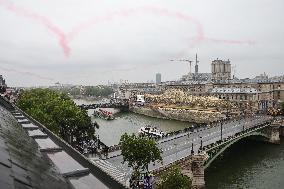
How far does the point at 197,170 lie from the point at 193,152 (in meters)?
2.21

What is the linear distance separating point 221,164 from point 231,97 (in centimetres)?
7394

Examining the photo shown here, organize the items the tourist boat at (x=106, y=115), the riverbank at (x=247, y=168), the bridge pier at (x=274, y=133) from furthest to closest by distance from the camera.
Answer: the tourist boat at (x=106, y=115)
the bridge pier at (x=274, y=133)
the riverbank at (x=247, y=168)

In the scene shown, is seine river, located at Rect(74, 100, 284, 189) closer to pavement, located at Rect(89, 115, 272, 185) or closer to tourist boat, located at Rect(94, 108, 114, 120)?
pavement, located at Rect(89, 115, 272, 185)

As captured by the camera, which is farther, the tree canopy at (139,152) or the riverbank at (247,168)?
the riverbank at (247,168)

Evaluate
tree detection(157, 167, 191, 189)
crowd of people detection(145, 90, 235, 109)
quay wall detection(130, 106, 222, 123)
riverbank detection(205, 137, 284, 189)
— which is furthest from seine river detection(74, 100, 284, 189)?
crowd of people detection(145, 90, 235, 109)

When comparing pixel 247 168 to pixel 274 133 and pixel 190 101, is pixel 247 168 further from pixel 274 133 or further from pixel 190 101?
pixel 190 101

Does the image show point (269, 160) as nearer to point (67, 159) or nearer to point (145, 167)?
point (145, 167)

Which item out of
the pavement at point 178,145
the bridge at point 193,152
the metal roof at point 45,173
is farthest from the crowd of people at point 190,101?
the metal roof at point 45,173

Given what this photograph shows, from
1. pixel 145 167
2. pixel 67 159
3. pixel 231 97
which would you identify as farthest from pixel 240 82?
pixel 67 159

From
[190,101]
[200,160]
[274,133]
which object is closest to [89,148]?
[200,160]

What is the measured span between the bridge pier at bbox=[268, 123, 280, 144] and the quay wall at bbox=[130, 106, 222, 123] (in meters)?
28.3

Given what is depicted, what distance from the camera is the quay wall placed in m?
108

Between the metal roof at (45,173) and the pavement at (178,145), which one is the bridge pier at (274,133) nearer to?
the pavement at (178,145)

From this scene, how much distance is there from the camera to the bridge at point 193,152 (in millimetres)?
38031
